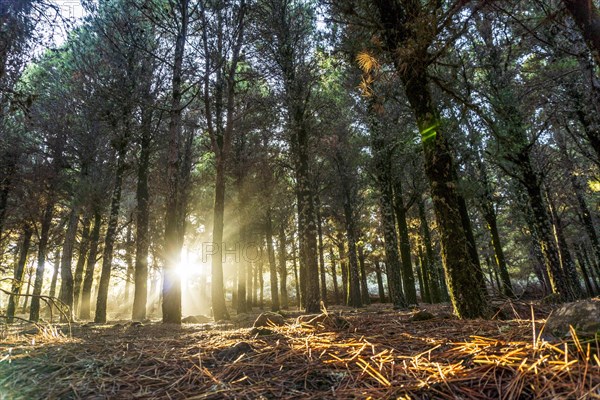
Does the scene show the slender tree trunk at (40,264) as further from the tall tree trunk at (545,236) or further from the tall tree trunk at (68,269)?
the tall tree trunk at (545,236)

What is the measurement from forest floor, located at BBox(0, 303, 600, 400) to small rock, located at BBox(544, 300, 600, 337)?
9 cm

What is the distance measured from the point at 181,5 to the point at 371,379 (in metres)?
11.8

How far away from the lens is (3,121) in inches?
551

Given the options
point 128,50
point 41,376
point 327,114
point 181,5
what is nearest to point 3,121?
point 128,50

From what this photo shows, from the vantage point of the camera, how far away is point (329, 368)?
1994mm

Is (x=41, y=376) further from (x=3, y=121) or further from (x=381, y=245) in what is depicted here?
(x=381, y=245)

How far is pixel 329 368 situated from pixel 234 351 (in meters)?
0.93

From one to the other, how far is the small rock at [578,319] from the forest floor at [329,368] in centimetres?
9

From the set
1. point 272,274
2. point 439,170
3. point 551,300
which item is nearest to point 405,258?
point 551,300

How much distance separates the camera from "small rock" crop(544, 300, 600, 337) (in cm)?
173

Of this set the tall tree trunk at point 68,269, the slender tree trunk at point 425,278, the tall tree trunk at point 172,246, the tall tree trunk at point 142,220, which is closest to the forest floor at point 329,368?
the tall tree trunk at point 172,246

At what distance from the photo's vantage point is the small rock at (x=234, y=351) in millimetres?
2447

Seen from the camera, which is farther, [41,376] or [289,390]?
[41,376]

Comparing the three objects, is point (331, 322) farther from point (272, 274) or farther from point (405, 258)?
Result: point (272, 274)
